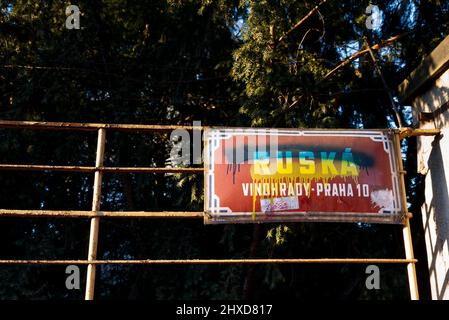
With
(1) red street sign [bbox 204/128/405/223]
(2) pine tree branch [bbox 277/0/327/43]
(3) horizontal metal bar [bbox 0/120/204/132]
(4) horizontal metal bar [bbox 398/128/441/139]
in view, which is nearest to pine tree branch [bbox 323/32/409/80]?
(2) pine tree branch [bbox 277/0/327/43]

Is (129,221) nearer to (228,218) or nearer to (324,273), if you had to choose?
(324,273)

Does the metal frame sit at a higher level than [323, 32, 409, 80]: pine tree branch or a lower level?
lower

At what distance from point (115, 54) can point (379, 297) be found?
6537 mm

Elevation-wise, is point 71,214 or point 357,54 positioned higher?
point 357,54

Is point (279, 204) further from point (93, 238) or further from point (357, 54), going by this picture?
point (357, 54)

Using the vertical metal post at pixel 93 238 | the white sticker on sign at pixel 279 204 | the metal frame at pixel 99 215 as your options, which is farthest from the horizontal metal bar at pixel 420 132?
the vertical metal post at pixel 93 238

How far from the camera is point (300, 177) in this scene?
4590 mm

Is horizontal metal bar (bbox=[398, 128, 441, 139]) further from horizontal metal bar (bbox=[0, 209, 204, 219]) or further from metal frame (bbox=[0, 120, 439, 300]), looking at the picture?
horizontal metal bar (bbox=[0, 209, 204, 219])

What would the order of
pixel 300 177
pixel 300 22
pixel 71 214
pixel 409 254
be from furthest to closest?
pixel 300 22, pixel 300 177, pixel 409 254, pixel 71 214

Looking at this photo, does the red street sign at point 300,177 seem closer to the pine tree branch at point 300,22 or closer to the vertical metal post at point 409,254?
the vertical metal post at point 409,254

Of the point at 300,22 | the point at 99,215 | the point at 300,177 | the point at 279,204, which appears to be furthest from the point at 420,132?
the point at 300,22

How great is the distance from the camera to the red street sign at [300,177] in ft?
14.7

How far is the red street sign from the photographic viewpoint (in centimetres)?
447

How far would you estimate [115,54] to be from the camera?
9.73 metres
